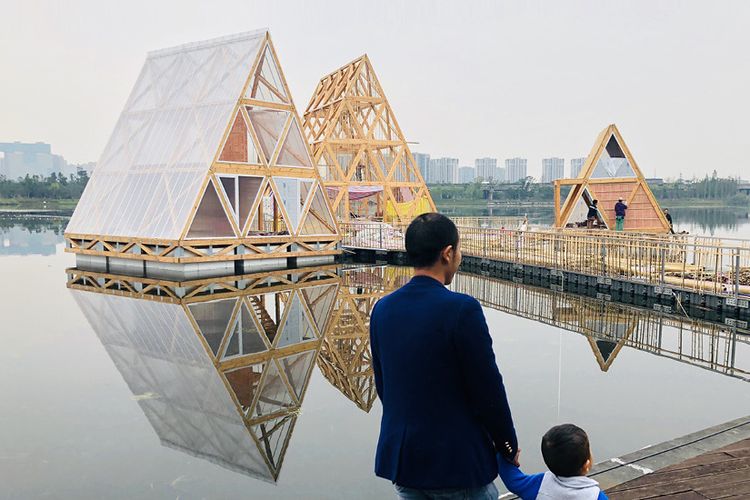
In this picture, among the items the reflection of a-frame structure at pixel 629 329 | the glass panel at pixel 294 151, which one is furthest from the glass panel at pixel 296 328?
the glass panel at pixel 294 151

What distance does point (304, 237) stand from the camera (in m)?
25.1

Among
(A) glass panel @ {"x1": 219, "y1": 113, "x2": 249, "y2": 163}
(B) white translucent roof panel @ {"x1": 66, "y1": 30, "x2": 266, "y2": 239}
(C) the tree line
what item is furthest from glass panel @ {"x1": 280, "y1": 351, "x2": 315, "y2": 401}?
(C) the tree line

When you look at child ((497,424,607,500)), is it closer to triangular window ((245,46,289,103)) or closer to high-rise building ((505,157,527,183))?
triangular window ((245,46,289,103))

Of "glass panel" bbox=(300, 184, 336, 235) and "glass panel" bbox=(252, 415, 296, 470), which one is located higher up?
"glass panel" bbox=(300, 184, 336, 235)

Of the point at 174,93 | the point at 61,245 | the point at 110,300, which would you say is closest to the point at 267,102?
the point at 174,93

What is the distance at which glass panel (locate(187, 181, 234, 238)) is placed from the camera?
24.5 m

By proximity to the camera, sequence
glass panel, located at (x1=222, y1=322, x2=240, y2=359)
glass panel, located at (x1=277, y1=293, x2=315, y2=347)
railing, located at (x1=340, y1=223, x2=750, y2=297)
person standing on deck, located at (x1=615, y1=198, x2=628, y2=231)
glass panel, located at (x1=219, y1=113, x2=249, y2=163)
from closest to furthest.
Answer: glass panel, located at (x1=222, y1=322, x2=240, y2=359) → glass panel, located at (x1=277, y1=293, x2=315, y2=347) → railing, located at (x1=340, y1=223, x2=750, y2=297) → person standing on deck, located at (x1=615, y1=198, x2=628, y2=231) → glass panel, located at (x1=219, y1=113, x2=249, y2=163)

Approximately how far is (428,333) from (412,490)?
0.69 m

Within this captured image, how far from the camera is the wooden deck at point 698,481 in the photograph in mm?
4410

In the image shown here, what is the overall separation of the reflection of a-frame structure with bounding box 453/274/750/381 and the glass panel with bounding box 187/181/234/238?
1123cm

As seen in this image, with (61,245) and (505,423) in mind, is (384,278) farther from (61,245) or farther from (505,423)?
(61,245)

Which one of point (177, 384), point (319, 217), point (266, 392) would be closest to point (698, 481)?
point (266, 392)

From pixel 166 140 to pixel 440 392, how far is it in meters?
24.5

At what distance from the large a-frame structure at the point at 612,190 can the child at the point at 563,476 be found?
24473mm
